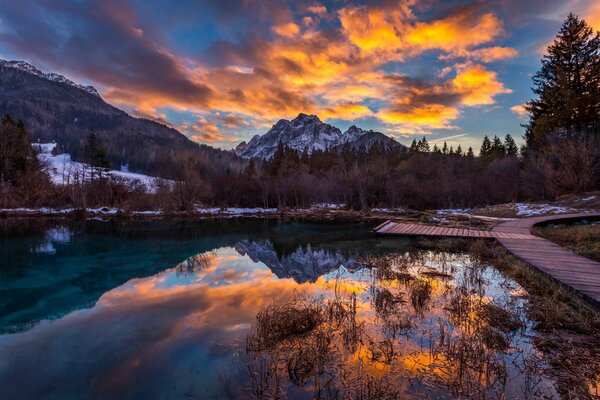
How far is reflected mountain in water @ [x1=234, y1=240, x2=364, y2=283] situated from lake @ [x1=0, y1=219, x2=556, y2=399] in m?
0.19

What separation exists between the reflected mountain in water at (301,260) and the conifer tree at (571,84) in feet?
102

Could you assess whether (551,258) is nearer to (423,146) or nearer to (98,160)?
(98,160)

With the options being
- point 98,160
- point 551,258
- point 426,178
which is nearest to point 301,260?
point 551,258

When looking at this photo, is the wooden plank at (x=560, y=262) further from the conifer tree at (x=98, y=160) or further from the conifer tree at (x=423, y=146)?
the conifer tree at (x=423, y=146)

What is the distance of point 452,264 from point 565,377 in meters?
8.42

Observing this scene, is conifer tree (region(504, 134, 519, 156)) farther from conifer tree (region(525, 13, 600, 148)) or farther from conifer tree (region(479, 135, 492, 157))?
conifer tree (region(525, 13, 600, 148))

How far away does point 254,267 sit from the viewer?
1389cm

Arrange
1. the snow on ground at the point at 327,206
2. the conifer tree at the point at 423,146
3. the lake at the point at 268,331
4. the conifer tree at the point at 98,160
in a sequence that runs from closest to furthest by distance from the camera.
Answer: the lake at the point at 268,331 < the snow on ground at the point at 327,206 < the conifer tree at the point at 98,160 < the conifer tree at the point at 423,146

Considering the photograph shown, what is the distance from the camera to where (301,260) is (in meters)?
15.3

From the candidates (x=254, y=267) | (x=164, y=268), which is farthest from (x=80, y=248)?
(x=254, y=267)

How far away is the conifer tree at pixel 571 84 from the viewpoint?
3303cm

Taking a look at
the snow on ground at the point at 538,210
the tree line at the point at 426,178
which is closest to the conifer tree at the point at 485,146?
the tree line at the point at 426,178

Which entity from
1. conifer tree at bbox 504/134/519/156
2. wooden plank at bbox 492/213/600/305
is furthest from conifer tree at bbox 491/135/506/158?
wooden plank at bbox 492/213/600/305

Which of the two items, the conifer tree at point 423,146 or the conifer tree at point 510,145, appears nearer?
the conifer tree at point 510,145
